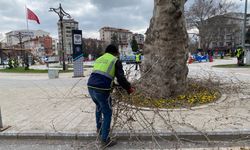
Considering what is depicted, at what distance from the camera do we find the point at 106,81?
12.3ft

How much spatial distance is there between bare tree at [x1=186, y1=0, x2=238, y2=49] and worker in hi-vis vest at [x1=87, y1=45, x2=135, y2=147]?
46.6m

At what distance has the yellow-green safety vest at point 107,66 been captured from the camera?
3727 millimetres

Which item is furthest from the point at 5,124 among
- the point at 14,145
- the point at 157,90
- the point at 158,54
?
the point at 158,54

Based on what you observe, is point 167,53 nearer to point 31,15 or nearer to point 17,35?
point 31,15

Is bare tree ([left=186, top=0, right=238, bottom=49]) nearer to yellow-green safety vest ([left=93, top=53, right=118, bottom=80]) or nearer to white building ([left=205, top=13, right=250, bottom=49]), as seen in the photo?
white building ([left=205, top=13, right=250, bottom=49])

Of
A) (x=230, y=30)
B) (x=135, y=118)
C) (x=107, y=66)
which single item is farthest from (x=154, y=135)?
(x=230, y=30)

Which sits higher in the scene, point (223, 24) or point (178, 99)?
point (223, 24)

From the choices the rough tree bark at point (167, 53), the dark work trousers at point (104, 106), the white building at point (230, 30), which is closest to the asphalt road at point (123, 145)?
the dark work trousers at point (104, 106)

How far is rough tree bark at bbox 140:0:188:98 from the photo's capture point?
6.48 metres

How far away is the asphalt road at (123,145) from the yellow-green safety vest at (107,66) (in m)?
1.38

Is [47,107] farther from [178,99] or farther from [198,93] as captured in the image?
[198,93]

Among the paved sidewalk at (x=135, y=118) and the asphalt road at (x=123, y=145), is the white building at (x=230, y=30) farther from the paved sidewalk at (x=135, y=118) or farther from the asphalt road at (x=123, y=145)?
the asphalt road at (x=123, y=145)

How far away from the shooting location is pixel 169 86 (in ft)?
21.4

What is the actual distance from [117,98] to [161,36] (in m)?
3.14
